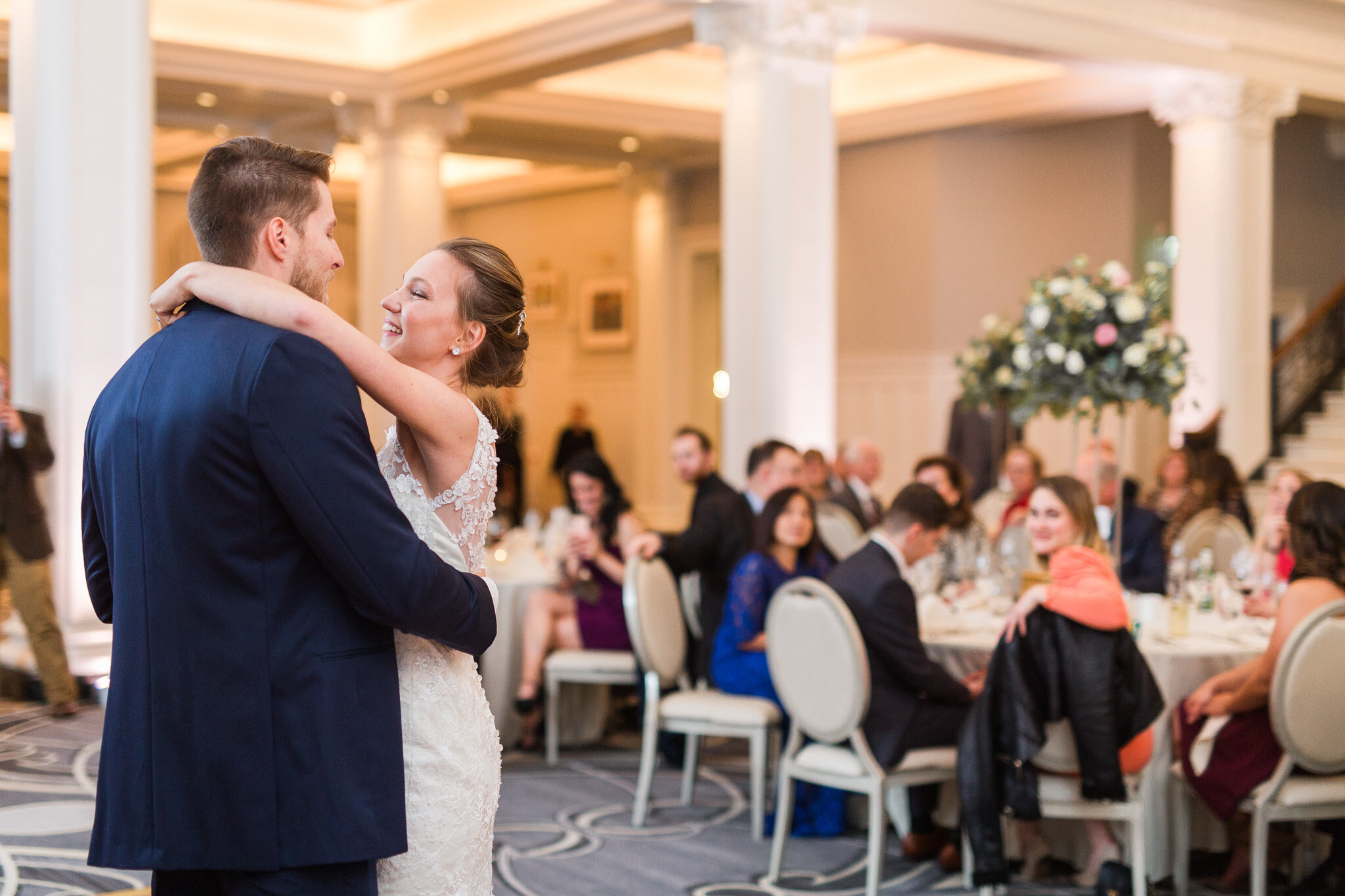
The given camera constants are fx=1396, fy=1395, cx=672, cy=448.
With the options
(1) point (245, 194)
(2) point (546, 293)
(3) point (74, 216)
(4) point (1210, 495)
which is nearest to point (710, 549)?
(3) point (74, 216)

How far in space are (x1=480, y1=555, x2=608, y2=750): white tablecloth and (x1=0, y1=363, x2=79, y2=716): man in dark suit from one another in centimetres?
183

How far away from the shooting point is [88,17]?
19.2 ft

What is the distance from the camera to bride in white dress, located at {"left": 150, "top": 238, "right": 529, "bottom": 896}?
70.9 inches

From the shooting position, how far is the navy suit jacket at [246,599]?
5.32ft

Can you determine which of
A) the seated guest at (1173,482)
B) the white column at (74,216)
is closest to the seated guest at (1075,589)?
the seated guest at (1173,482)

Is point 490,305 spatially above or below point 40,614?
above

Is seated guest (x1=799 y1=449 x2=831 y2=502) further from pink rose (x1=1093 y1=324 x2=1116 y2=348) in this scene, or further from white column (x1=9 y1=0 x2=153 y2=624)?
white column (x1=9 y1=0 x2=153 y2=624)

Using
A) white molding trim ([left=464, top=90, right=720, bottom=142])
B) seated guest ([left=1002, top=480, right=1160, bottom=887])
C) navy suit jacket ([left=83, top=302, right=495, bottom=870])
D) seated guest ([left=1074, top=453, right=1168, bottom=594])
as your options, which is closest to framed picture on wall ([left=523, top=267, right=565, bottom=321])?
white molding trim ([left=464, top=90, right=720, bottom=142])

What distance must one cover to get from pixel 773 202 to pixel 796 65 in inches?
31.6

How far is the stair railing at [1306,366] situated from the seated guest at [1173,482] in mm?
4718

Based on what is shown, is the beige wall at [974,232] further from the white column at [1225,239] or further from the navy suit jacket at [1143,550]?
the navy suit jacket at [1143,550]

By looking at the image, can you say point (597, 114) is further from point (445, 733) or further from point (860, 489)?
point (445, 733)

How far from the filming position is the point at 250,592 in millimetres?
Result: 1659

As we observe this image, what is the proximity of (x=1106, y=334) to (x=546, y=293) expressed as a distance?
11498 mm
